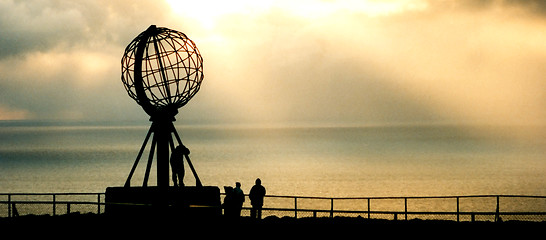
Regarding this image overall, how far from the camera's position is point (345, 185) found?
292 feet

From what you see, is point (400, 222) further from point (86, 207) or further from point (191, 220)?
point (86, 207)

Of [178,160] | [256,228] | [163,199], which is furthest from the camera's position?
[178,160]

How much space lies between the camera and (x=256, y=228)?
19266 mm

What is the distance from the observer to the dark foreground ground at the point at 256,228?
18438mm

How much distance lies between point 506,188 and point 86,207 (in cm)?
5205

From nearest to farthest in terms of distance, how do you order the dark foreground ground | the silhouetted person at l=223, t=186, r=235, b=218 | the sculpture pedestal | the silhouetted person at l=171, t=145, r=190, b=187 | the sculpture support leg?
1. the dark foreground ground
2. the silhouetted person at l=223, t=186, r=235, b=218
3. the sculpture pedestal
4. the sculpture support leg
5. the silhouetted person at l=171, t=145, r=190, b=187

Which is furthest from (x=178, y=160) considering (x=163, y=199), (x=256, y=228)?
(x=256, y=228)

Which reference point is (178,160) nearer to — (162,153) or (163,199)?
(162,153)

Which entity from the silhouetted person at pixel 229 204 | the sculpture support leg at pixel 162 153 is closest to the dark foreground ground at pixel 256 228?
the silhouetted person at pixel 229 204

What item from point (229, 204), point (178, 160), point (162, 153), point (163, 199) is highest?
point (162, 153)

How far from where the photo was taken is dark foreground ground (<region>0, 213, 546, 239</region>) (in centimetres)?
1844

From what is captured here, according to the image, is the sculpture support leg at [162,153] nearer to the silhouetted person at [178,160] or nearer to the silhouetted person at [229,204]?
the silhouetted person at [178,160]

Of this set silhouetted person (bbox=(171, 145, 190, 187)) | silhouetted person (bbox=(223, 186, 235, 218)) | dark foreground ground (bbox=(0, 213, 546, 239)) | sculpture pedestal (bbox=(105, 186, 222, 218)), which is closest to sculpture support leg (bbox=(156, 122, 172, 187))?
sculpture pedestal (bbox=(105, 186, 222, 218))

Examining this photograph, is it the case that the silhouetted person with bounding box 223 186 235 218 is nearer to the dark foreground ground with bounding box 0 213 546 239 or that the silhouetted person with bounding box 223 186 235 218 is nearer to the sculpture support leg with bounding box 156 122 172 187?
the dark foreground ground with bounding box 0 213 546 239
